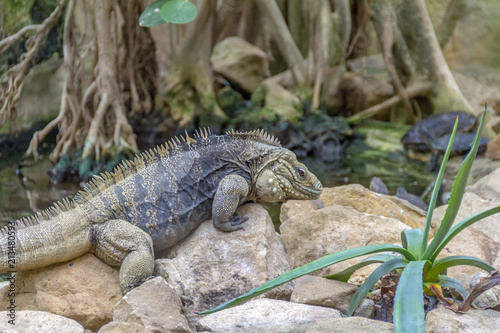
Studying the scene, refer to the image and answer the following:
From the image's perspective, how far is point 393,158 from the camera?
10664 millimetres

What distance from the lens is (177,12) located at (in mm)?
3865

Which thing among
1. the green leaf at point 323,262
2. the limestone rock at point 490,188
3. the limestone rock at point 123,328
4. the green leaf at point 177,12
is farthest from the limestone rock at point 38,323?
the limestone rock at point 490,188

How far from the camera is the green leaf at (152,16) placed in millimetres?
4003

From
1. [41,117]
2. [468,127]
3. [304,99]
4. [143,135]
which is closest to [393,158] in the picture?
[468,127]

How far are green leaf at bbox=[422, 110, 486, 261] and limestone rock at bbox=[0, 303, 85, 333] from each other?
1.92 m

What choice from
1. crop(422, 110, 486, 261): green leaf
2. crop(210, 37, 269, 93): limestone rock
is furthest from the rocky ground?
crop(210, 37, 269, 93): limestone rock

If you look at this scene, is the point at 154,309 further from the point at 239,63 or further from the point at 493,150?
the point at 239,63

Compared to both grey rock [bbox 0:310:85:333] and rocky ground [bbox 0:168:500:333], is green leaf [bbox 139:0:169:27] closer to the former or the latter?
rocky ground [bbox 0:168:500:333]

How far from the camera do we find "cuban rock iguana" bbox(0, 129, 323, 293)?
3072 millimetres

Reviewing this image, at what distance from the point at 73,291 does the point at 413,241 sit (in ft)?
6.61

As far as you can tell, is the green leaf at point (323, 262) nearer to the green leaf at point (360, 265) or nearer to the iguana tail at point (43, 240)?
the green leaf at point (360, 265)

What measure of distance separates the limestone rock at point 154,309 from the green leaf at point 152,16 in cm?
212

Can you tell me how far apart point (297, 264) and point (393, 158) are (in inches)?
298

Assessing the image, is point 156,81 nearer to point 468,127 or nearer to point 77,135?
point 77,135
